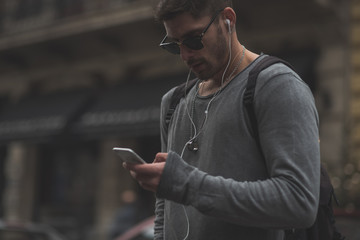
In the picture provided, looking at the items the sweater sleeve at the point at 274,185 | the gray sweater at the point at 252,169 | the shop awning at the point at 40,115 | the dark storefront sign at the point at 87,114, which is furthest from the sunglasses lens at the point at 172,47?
the shop awning at the point at 40,115

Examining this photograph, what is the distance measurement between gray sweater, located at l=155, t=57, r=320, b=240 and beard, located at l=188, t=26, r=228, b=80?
70mm

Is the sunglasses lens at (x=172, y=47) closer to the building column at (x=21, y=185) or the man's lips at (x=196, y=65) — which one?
the man's lips at (x=196, y=65)

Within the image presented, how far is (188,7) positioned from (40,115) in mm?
12788

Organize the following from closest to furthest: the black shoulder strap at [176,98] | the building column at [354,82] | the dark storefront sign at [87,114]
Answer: the black shoulder strap at [176,98], the building column at [354,82], the dark storefront sign at [87,114]

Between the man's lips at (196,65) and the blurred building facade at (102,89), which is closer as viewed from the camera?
the man's lips at (196,65)

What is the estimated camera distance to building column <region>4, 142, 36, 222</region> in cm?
1569

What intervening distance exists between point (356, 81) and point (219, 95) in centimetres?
835

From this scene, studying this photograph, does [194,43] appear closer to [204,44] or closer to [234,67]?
[204,44]

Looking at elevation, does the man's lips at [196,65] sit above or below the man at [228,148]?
above

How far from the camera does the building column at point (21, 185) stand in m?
15.7

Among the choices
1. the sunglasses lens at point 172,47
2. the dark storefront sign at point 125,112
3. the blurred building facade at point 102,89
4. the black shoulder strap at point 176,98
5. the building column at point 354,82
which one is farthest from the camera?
the dark storefront sign at point 125,112

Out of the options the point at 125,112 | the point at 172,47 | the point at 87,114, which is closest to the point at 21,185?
the point at 87,114

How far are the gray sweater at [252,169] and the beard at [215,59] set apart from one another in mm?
70

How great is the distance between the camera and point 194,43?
1854mm
